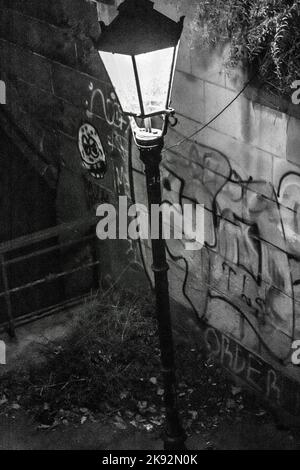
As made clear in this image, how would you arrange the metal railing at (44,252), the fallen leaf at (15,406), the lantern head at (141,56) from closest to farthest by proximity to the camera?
the lantern head at (141,56)
the fallen leaf at (15,406)
the metal railing at (44,252)

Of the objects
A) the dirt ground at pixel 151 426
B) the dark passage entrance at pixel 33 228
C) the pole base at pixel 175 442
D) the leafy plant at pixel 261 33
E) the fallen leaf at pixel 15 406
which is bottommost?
the pole base at pixel 175 442

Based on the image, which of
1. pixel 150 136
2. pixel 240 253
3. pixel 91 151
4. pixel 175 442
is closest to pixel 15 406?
pixel 175 442

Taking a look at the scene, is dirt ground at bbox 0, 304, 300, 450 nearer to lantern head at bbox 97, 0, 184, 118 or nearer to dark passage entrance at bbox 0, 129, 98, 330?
dark passage entrance at bbox 0, 129, 98, 330

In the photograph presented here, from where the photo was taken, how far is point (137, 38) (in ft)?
14.3

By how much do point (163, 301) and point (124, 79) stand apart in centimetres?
154

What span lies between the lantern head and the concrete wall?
1121mm

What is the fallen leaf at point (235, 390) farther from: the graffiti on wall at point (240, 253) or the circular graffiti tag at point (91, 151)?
the circular graffiti tag at point (91, 151)

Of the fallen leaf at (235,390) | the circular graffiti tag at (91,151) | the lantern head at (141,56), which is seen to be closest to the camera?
the lantern head at (141,56)

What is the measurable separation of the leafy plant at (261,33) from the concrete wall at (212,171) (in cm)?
16

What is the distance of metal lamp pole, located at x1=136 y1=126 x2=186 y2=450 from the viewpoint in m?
4.80

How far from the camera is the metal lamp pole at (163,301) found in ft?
15.8

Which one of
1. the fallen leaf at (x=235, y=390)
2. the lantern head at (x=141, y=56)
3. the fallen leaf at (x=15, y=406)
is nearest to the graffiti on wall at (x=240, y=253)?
the fallen leaf at (x=235, y=390)

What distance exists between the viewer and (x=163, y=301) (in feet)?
17.1
